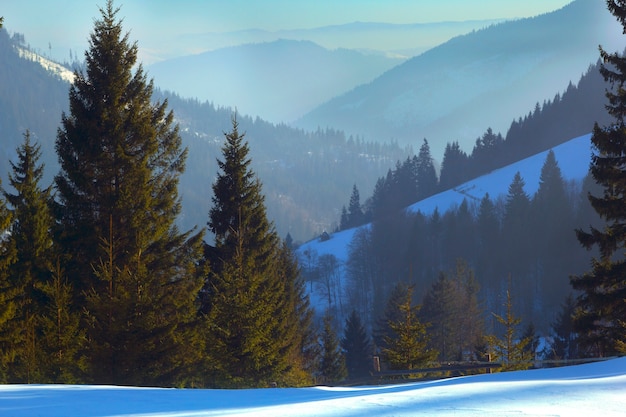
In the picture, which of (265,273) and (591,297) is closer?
(591,297)

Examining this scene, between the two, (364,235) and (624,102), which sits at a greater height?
(364,235)

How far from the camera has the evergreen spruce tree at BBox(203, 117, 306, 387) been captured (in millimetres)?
21672

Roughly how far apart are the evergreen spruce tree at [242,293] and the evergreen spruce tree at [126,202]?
122 cm

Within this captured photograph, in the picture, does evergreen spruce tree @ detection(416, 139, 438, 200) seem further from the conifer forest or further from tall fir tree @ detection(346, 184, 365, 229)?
the conifer forest

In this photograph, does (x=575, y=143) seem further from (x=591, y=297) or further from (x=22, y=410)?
(x=22, y=410)

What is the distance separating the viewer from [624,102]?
1909 cm

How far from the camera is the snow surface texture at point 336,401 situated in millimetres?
9047

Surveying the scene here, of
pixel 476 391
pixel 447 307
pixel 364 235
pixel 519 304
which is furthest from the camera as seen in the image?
pixel 364 235

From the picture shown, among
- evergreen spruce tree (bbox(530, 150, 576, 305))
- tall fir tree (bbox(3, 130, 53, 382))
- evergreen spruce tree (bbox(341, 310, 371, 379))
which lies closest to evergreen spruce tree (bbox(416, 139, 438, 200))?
evergreen spruce tree (bbox(530, 150, 576, 305))

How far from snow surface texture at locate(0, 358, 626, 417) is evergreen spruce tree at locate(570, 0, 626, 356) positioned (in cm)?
774

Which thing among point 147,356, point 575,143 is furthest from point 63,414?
point 575,143

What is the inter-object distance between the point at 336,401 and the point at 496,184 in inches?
6037

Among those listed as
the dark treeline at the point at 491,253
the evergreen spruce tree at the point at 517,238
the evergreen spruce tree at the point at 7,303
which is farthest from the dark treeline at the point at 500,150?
the evergreen spruce tree at the point at 7,303

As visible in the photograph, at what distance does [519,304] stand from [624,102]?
91.2m
